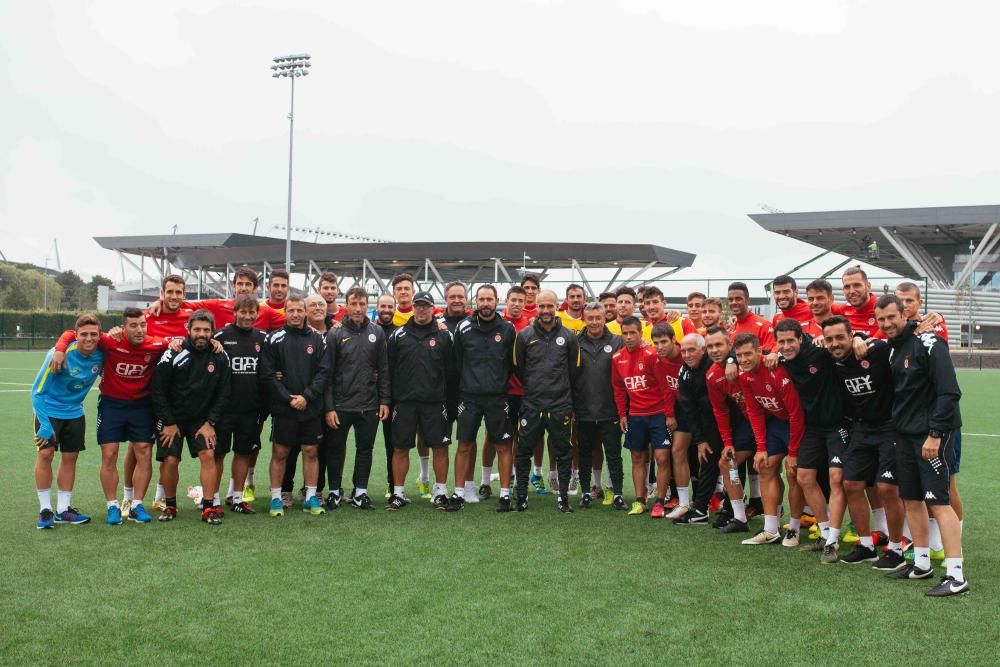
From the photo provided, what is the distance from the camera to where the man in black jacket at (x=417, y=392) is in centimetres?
Result: 725

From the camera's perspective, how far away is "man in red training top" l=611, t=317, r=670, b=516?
7121mm

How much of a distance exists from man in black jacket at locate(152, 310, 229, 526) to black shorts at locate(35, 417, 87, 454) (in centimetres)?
61

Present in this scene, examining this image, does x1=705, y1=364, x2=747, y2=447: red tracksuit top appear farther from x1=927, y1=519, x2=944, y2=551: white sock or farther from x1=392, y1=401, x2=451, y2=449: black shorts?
x1=392, y1=401, x2=451, y2=449: black shorts

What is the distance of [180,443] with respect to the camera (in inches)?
264

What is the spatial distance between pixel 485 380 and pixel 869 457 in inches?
130

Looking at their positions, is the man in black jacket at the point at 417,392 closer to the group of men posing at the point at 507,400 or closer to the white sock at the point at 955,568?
the group of men posing at the point at 507,400

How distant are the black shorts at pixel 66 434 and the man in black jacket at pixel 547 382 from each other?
3.77 metres

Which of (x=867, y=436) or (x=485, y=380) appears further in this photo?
(x=485, y=380)

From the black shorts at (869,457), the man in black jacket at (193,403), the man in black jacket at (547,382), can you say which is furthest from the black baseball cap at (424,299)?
the black shorts at (869,457)

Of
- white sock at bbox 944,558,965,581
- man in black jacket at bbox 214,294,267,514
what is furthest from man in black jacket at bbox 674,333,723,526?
man in black jacket at bbox 214,294,267,514

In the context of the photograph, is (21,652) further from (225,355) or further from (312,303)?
(312,303)

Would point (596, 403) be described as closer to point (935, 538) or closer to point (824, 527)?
point (824, 527)

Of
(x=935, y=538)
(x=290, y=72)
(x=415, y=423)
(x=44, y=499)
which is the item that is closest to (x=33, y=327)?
(x=290, y=72)

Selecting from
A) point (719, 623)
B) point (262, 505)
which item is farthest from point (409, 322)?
point (719, 623)
